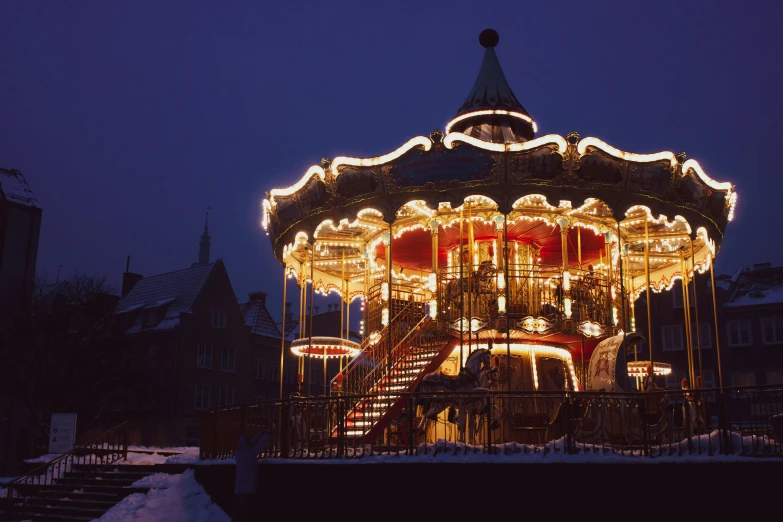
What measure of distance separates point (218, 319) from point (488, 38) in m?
31.5

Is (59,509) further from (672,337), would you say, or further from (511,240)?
(672,337)

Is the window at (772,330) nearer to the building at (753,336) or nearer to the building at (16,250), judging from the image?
the building at (753,336)

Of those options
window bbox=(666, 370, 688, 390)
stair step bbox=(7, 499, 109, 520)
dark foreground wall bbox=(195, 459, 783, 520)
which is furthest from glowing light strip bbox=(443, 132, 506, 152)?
window bbox=(666, 370, 688, 390)

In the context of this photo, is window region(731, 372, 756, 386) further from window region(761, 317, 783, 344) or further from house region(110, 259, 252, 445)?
house region(110, 259, 252, 445)

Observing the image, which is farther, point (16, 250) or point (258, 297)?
point (258, 297)

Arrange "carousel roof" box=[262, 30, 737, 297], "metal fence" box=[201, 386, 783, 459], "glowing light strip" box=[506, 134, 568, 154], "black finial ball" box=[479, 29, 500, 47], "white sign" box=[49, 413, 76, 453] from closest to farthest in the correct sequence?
"metal fence" box=[201, 386, 783, 459], "glowing light strip" box=[506, 134, 568, 154], "carousel roof" box=[262, 30, 737, 297], "black finial ball" box=[479, 29, 500, 47], "white sign" box=[49, 413, 76, 453]

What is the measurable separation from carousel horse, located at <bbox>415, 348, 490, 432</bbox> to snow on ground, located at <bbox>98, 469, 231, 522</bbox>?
4217 millimetres

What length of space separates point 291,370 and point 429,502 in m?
47.9

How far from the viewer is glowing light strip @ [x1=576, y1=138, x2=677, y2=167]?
16891mm

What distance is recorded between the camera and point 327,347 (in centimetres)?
2248

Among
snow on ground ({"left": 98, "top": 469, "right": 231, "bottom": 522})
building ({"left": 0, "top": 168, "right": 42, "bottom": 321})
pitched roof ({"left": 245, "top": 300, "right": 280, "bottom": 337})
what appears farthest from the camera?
pitched roof ({"left": 245, "top": 300, "right": 280, "bottom": 337})

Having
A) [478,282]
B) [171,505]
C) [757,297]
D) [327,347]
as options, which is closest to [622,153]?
[478,282]

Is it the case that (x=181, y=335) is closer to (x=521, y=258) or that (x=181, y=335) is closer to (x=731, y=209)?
(x=521, y=258)

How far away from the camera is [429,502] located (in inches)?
520
